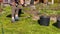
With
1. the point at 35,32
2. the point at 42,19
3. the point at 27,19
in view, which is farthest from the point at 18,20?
the point at 35,32

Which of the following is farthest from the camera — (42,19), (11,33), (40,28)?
(42,19)

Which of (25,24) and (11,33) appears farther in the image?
(25,24)

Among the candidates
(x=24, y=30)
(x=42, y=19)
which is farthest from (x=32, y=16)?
(x=24, y=30)

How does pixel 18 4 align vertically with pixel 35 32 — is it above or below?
above

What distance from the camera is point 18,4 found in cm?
1166

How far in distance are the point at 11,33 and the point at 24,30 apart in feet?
2.46

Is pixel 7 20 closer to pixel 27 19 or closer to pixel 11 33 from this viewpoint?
pixel 27 19

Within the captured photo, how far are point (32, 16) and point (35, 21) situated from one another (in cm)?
115

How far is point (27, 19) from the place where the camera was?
12023 mm

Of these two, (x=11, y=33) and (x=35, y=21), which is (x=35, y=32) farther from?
(x=35, y=21)

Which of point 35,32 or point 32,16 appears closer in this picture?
point 35,32

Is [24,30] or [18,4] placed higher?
[18,4]

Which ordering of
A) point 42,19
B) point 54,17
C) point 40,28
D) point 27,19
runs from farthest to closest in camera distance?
point 54,17 → point 27,19 → point 42,19 → point 40,28

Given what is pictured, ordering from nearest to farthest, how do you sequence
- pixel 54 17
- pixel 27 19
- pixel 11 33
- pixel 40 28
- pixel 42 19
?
pixel 11 33, pixel 40 28, pixel 42 19, pixel 27 19, pixel 54 17
